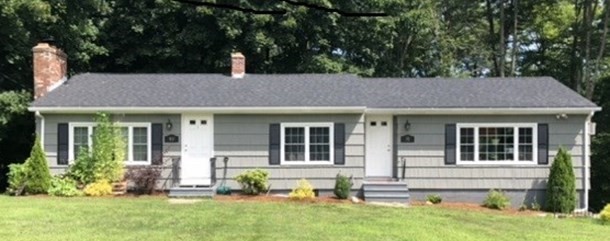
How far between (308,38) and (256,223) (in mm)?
15260

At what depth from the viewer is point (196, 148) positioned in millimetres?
15328

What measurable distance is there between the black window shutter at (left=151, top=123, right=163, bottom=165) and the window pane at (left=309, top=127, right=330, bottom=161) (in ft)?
12.7

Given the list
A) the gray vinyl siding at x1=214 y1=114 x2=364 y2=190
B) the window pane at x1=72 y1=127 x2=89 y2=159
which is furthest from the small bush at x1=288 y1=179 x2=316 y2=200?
the window pane at x1=72 y1=127 x2=89 y2=159

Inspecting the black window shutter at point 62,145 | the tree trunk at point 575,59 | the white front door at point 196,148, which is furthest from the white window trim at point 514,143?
the tree trunk at point 575,59

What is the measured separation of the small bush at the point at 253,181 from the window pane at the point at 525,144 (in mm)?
6653

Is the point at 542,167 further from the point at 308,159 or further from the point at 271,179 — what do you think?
the point at 271,179

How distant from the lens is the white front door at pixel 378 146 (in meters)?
15.8

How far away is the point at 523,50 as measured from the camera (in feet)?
97.7

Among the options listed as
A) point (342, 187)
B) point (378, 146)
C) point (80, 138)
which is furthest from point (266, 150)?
point (80, 138)

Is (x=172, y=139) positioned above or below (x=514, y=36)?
below

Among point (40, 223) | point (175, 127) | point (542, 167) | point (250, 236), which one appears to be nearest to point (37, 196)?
point (175, 127)

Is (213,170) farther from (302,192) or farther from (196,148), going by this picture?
(302,192)

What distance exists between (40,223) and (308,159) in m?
7.21

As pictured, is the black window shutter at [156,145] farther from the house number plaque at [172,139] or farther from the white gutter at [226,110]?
the white gutter at [226,110]
